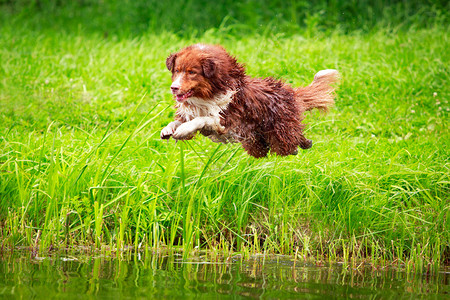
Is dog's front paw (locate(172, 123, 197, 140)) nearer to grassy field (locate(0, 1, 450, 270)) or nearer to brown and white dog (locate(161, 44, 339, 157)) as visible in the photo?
brown and white dog (locate(161, 44, 339, 157))

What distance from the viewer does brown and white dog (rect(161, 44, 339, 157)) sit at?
3447 millimetres

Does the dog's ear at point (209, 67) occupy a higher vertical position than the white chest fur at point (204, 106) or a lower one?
higher

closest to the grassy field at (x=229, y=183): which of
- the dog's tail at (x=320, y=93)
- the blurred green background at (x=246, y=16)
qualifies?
the dog's tail at (x=320, y=93)

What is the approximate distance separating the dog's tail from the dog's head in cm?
77

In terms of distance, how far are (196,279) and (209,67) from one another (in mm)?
1500

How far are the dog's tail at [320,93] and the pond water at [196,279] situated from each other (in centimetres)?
126

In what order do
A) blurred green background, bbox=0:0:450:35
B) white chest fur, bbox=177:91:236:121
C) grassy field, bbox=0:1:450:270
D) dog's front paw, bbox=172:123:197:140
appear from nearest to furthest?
dog's front paw, bbox=172:123:197:140 < white chest fur, bbox=177:91:236:121 < grassy field, bbox=0:1:450:270 < blurred green background, bbox=0:0:450:35

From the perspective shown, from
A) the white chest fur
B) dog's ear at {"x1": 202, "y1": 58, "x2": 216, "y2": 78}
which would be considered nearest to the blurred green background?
the white chest fur

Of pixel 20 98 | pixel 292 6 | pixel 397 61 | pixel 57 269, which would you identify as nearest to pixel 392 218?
pixel 57 269

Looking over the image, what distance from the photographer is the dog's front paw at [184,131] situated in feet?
11.0

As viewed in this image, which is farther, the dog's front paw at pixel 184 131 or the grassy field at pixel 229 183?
the grassy field at pixel 229 183

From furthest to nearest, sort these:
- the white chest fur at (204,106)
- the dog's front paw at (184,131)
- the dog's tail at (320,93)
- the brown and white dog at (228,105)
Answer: the dog's tail at (320,93) < the white chest fur at (204,106) < the brown and white dog at (228,105) < the dog's front paw at (184,131)

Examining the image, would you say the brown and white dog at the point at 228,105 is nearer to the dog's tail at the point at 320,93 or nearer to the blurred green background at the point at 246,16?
the dog's tail at the point at 320,93

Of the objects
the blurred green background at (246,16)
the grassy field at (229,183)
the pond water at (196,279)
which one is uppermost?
the blurred green background at (246,16)
